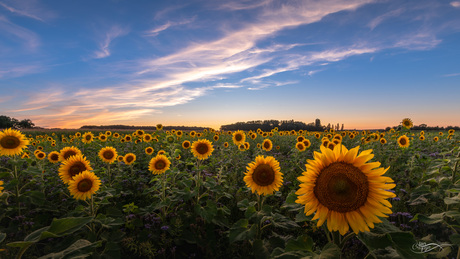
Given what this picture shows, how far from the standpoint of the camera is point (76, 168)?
4.16 m

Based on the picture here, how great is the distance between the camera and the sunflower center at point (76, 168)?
414 cm

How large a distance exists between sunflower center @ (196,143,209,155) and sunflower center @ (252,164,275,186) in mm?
2282

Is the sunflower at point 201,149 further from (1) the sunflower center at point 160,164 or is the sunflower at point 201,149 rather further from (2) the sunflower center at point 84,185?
(2) the sunflower center at point 84,185

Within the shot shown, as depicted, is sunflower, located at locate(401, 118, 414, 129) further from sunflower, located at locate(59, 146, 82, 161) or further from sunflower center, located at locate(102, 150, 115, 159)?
sunflower, located at locate(59, 146, 82, 161)

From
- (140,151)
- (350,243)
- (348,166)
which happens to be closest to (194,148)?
(350,243)

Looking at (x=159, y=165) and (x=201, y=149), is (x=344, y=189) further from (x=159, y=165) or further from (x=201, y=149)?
(x=201, y=149)

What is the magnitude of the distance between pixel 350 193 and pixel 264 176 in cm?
164

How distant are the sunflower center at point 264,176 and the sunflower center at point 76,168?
3128mm

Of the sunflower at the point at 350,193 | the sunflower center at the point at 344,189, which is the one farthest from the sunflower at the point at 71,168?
the sunflower center at the point at 344,189

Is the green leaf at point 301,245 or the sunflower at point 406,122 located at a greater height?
the sunflower at point 406,122

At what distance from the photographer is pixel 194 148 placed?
5.57 meters

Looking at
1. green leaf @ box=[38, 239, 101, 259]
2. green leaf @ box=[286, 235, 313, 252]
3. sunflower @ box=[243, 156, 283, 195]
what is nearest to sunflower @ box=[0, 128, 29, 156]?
green leaf @ box=[38, 239, 101, 259]

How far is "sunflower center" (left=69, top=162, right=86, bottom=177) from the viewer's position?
4.14 meters

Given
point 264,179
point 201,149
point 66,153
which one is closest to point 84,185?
point 66,153
